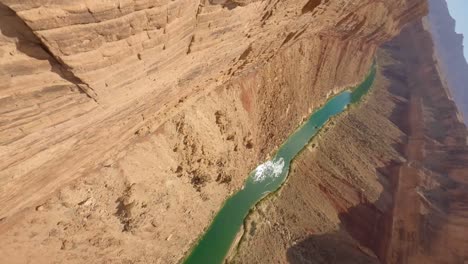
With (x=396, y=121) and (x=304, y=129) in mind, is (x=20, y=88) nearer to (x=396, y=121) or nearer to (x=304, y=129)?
(x=304, y=129)

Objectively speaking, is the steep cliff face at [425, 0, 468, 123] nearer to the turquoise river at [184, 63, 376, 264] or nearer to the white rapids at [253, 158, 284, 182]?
the turquoise river at [184, 63, 376, 264]

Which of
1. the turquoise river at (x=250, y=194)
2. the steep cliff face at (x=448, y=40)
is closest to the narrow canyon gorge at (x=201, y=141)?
the turquoise river at (x=250, y=194)

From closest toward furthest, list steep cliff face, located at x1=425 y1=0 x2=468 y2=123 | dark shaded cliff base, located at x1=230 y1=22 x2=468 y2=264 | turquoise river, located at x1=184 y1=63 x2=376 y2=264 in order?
1. turquoise river, located at x1=184 y1=63 x2=376 y2=264
2. dark shaded cliff base, located at x1=230 y1=22 x2=468 y2=264
3. steep cliff face, located at x1=425 y1=0 x2=468 y2=123

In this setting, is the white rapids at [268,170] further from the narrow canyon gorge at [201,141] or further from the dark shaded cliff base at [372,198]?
the dark shaded cliff base at [372,198]

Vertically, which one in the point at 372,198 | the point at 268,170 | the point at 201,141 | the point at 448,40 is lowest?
the point at 448,40

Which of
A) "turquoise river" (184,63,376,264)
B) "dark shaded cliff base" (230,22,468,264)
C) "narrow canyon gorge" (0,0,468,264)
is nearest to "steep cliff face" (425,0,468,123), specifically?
"dark shaded cliff base" (230,22,468,264)

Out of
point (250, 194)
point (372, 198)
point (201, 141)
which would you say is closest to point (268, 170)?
point (250, 194)

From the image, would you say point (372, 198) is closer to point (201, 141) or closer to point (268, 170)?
point (268, 170)
